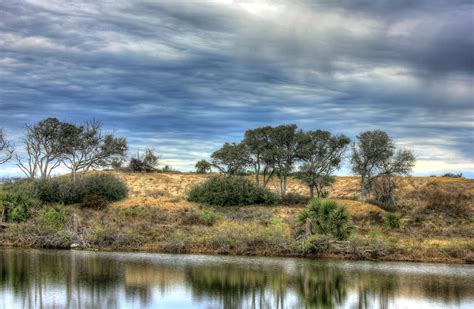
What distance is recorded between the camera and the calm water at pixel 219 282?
20.9 metres

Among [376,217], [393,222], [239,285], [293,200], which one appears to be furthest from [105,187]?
[239,285]

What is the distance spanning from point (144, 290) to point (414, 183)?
72368 millimetres

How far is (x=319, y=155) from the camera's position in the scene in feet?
236

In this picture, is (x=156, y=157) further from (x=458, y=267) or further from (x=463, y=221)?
(x=458, y=267)

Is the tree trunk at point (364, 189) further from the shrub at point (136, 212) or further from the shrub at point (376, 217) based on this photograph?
the shrub at point (136, 212)

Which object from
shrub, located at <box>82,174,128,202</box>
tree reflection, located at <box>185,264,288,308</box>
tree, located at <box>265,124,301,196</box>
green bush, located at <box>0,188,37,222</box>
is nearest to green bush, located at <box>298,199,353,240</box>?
tree reflection, located at <box>185,264,288,308</box>

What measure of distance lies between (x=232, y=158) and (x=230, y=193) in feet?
47.2

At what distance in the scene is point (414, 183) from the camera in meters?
87.7

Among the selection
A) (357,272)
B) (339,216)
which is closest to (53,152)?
(339,216)

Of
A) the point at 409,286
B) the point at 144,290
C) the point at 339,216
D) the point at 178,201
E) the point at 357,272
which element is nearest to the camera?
the point at 144,290

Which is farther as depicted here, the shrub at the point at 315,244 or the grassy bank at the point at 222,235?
the grassy bank at the point at 222,235

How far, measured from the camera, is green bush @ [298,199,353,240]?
36719 mm

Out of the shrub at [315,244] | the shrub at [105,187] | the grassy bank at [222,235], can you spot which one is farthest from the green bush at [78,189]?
the shrub at [315,244]

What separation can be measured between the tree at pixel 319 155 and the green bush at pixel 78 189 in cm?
2363
